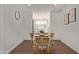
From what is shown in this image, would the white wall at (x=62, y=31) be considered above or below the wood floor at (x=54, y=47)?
above

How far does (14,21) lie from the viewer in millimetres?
1526

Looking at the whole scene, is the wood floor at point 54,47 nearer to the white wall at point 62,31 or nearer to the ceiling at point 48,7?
the white wall at point 62,31

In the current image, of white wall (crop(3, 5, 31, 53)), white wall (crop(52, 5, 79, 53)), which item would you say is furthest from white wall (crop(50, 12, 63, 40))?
white wall (crop(3, 5, 31, 53))

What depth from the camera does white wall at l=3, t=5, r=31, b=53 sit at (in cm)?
137

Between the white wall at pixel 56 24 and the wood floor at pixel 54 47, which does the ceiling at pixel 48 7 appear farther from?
the wood floor at pixel 54 47

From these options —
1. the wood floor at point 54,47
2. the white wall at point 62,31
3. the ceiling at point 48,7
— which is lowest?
the wood floor at point 54,47

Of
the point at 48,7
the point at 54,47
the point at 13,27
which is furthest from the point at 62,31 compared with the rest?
the point at 13,27

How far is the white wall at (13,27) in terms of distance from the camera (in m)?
1.37

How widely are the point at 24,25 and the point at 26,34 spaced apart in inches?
6.0

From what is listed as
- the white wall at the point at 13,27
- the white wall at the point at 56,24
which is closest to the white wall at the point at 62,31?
the white wall at the point at 56,24

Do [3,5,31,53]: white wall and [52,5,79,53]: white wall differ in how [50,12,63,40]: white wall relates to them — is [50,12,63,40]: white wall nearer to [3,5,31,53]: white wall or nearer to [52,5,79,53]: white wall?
[52,5,79,53]: white wall
